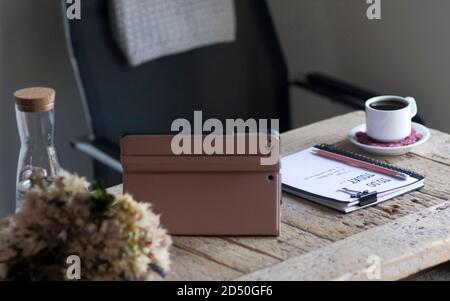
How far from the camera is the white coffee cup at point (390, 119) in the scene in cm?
166

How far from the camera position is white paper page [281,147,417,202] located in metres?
1.47

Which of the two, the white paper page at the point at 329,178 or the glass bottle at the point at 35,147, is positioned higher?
the glass bottle at the point at 35,147

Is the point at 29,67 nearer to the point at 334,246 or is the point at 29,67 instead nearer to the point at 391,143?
the point at 391,143

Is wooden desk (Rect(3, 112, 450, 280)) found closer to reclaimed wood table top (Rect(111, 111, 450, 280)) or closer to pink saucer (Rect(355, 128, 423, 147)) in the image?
reclaimed wood table top (Rect(111, 111, 450, 280))

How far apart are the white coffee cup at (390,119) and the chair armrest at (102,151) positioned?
636 millimetres

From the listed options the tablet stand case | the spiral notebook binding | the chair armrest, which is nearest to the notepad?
the spiral notebook binding

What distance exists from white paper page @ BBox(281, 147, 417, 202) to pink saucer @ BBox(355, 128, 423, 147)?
0.39 ft

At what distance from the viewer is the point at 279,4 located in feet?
8.76

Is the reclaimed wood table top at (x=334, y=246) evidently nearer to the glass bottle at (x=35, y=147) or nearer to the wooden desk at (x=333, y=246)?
the wooden desk at (x=333, y=246)

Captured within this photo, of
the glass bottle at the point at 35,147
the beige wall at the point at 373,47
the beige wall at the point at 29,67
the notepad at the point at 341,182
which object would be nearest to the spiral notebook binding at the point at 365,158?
the notepad at the point at 341,182

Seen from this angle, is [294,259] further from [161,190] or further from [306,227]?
[161,190]

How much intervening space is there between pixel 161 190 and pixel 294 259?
225 millimetres

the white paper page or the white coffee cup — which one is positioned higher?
the white coffee cup

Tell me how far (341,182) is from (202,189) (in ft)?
0.93
